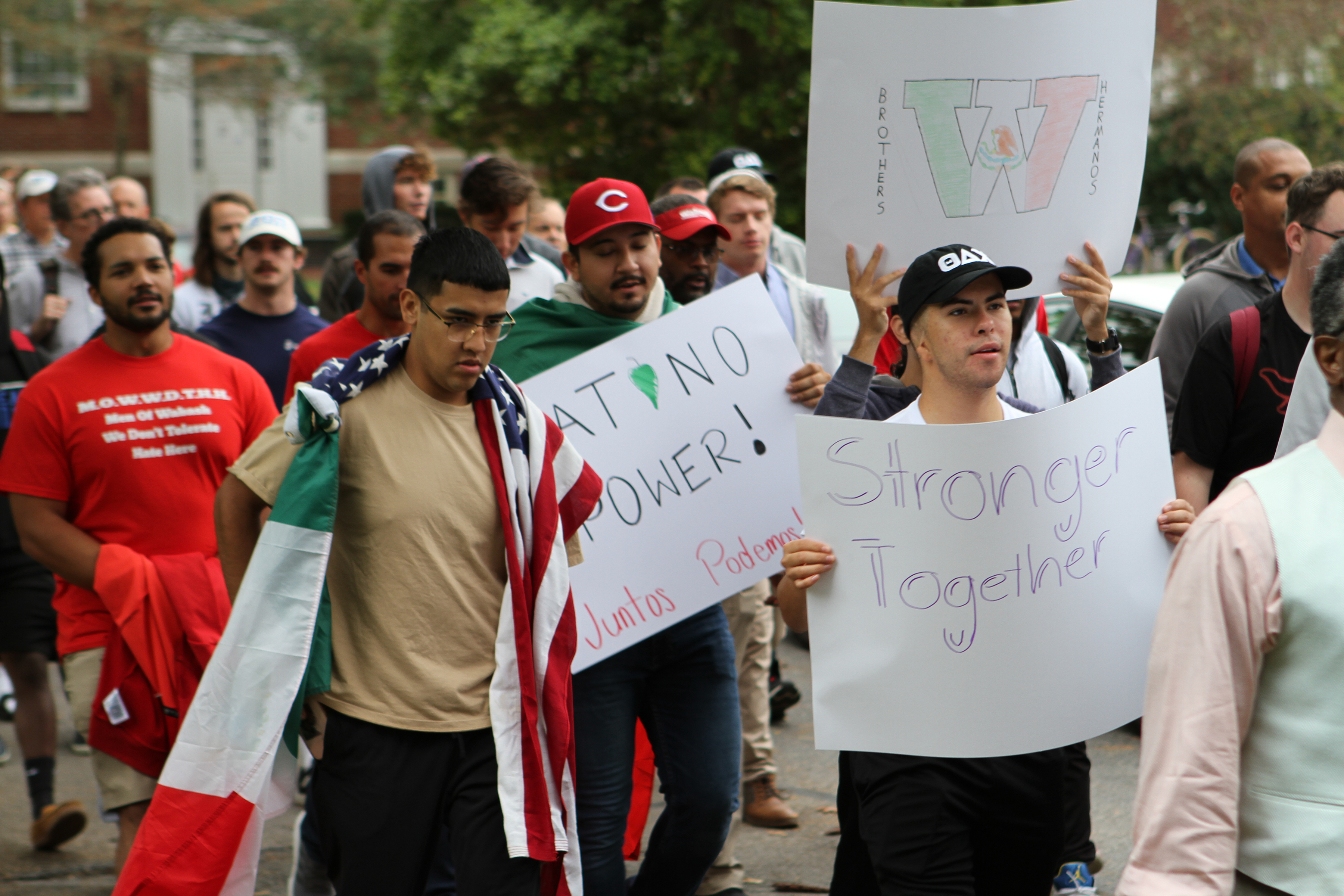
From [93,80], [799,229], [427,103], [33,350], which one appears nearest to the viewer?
[33,350]

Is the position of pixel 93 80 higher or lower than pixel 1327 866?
higher

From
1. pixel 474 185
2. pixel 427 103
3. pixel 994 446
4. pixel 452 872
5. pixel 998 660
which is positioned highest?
pixel 427 103

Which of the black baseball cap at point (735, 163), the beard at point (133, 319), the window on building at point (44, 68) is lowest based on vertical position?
the beard at point (133, 319)

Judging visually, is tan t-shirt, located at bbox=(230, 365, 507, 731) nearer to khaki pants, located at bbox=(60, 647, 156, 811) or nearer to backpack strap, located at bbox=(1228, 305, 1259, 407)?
khaki pants, located at bbox=(60, 647, 156, 811)

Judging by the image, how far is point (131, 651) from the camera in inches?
169

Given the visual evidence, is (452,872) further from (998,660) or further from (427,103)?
(427,103)

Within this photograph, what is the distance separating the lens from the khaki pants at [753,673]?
18.1 feet

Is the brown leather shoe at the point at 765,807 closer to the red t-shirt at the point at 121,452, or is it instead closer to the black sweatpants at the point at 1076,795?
the black sweatpants at the point at 1076,795

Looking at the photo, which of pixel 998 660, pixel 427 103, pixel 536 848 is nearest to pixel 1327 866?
pixel 998 660

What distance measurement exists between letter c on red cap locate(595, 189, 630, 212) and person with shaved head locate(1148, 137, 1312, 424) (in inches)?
81.3

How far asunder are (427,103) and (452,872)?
17.9m

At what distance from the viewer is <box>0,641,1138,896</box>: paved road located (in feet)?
16.4

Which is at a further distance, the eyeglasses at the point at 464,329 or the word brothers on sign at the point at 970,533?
the eyeglasses at the point at 464,329

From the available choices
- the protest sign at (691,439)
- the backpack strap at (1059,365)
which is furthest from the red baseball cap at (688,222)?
the backpack strap at (1059,365)
